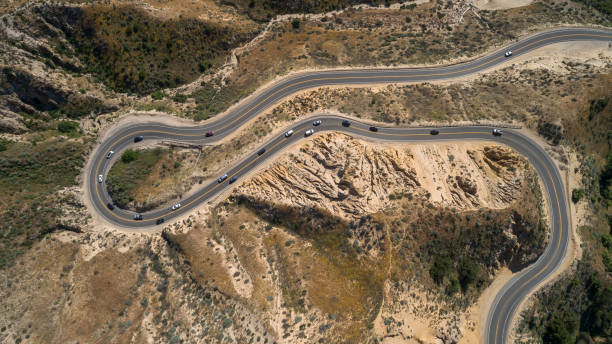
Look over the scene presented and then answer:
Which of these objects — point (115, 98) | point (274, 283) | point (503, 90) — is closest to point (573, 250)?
point (503, 90)

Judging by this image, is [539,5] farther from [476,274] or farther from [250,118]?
[250,118]

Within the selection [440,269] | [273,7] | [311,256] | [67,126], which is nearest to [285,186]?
[311,256]

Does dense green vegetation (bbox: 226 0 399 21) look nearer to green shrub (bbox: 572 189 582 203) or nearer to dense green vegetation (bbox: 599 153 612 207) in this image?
green shrub (bbox: 572 189 582 203)

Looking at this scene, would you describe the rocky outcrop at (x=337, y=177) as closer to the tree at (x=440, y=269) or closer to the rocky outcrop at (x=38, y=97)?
the tree at (x=440, y=269)

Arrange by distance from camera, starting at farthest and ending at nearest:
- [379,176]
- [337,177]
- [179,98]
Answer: [179,98] < [379,176] < [337,177]

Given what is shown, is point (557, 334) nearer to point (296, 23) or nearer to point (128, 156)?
point (296, 23)

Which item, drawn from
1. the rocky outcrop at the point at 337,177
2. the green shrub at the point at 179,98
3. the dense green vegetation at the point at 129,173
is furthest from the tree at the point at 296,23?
the dense green vegetation at the point at 129,173
